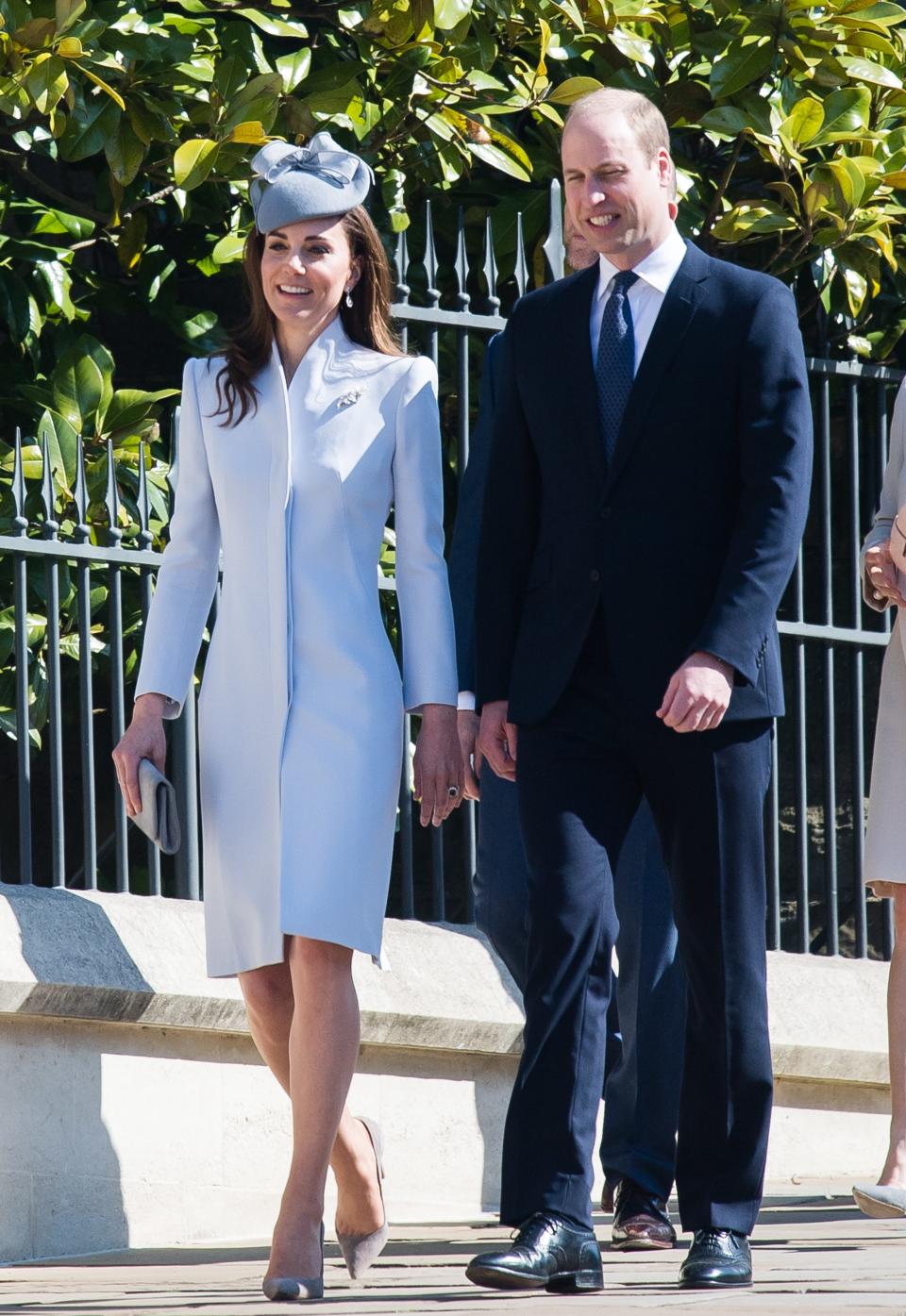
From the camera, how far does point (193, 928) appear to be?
492 cm

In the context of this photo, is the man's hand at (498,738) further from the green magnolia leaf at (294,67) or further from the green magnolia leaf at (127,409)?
the green magnolia leaf at (294,67)

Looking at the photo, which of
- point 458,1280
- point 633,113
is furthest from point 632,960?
point 633,113

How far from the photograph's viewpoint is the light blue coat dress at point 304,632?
3.77 meters

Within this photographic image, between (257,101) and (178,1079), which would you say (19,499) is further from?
(178,1079)

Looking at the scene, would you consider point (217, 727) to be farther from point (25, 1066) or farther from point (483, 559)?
point (25, 1066)

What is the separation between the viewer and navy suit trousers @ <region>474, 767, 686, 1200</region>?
4461mm

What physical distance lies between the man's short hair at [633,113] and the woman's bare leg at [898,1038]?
1.87 meters

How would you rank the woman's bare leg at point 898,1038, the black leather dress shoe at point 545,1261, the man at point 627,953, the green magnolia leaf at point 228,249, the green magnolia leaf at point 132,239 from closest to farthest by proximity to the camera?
1. the black leather dress shoe at point 545,1261
2. the man at point 627,953
3. the woman's bare leg at point 898,1038
4. the green magnolia leaf at point 228,249
5. the green magnolia leaf at point 132,239

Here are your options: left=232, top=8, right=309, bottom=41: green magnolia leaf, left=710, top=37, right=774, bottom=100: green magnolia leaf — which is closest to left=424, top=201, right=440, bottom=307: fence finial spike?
left=232, top=8, right=309, bottom=41: green magnolia leaf

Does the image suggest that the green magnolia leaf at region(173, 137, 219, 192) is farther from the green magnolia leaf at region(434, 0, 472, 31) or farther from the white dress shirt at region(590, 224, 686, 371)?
the white dress shirt at region(590, 224, 686, 371)

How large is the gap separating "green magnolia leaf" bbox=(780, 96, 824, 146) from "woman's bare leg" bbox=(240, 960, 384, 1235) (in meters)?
2.87

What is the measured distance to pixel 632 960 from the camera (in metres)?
4.56

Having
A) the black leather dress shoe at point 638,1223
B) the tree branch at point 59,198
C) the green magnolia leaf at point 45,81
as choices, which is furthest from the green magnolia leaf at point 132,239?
the black leather dress shoe at point 638,1223

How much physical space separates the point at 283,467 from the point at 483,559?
39 centimetres
